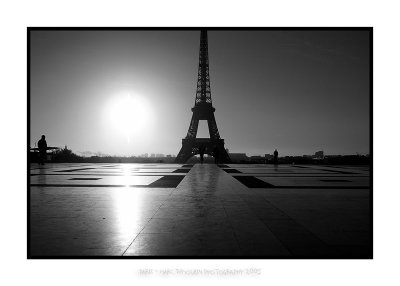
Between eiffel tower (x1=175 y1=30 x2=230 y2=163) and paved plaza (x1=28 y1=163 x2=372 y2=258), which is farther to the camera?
eiffel tower (x1=175 y1=30 x2=230 y2=163)

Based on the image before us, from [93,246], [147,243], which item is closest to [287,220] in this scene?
[147,243]

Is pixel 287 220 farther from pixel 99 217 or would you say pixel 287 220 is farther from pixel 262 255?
pixel 99 217

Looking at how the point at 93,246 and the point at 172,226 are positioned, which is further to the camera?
the point at 172,226

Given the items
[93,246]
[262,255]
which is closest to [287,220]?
[262,255]

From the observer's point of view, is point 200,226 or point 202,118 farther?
point 202,118

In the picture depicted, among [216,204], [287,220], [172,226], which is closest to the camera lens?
[172,226]

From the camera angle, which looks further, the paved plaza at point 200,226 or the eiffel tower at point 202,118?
the eiffel tower at point 202,118

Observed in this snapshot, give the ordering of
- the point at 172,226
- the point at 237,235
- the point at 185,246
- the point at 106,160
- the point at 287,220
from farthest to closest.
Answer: the point at 106,160
the point at 287,220
the point at 172,226
the point at 237,235
the point at 185,246
